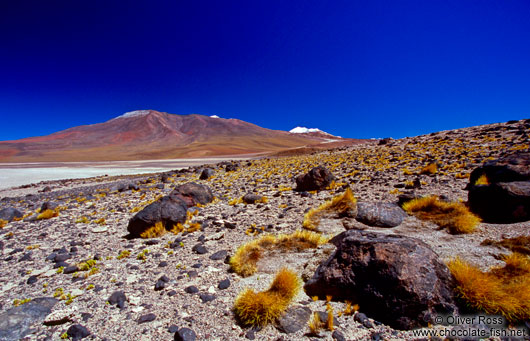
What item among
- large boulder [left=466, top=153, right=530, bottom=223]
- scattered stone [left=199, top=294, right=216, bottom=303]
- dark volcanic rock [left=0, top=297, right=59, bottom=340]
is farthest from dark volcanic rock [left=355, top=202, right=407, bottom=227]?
dark volcanic rock [left=0, top=297, right=59, bottom=340]

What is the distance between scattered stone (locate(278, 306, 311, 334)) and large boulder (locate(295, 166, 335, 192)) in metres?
6.93

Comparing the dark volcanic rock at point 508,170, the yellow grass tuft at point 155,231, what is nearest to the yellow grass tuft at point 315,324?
the yellow grass tuft at point 155,231

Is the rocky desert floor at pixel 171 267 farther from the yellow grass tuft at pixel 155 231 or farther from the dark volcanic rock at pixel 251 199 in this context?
the dark volcanic rock at pixel 251 199

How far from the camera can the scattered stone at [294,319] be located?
2752 mm

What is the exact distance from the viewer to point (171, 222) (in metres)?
6.37

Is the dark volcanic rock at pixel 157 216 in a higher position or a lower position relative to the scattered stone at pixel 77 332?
higher

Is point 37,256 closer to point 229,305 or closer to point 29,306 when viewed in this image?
point 29,306

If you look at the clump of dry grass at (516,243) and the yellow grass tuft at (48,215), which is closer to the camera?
the clump of dry grass at (516,243)

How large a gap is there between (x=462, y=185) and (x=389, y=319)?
6.93 metres

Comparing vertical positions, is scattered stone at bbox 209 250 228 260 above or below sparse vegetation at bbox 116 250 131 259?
above

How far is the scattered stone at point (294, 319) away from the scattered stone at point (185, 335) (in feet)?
3.28

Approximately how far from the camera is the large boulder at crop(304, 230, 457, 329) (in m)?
2.64

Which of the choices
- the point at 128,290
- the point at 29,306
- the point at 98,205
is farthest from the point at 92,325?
the point at 98,205

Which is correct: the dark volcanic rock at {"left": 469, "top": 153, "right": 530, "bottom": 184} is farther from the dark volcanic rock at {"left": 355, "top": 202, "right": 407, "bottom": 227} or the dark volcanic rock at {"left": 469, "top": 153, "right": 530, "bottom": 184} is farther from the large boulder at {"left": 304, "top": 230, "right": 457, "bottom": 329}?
the large boulder at {"left": 304, "top": 230, "right": 457, "bottom": 329}
